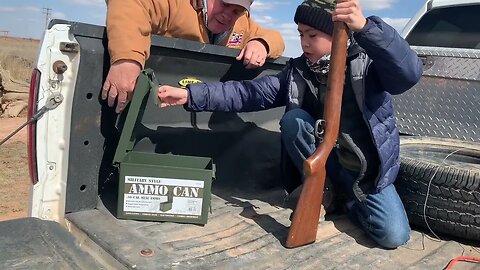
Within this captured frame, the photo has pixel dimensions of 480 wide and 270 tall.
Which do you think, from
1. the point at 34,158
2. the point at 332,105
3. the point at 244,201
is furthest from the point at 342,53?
the point at 34,158

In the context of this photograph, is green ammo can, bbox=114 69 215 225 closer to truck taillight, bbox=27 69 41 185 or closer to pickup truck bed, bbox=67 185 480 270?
pickup truck bed, bbox=67 185 480 270

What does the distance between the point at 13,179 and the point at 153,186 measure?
20.9 ft

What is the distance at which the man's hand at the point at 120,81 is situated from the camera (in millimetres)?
2393

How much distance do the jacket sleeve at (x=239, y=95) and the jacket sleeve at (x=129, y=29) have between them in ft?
1.27

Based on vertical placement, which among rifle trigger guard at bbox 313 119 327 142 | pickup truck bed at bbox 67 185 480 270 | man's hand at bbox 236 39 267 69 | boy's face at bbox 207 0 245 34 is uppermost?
boy's face at bbox 207 0 245 34

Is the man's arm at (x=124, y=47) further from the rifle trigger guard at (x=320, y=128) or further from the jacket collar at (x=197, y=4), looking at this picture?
the rifle trigger guard at (x=320, y=128)

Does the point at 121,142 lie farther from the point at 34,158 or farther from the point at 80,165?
the point at 34,158

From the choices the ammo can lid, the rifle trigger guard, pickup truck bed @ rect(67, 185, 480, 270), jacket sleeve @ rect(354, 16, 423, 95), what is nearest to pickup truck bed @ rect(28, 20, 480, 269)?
pickup truck bed @ rect(67, 185, 480, 270)

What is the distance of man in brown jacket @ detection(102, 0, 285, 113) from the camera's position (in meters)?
2.40

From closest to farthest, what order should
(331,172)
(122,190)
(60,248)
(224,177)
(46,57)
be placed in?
(60,248) < (46,57) < (122,190) < (331,172) < (224,177)

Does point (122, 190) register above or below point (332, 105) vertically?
below

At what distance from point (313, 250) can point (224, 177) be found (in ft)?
3.23

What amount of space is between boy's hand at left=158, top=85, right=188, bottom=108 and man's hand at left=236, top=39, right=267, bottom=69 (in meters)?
0.46

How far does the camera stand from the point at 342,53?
2316 millimetres
